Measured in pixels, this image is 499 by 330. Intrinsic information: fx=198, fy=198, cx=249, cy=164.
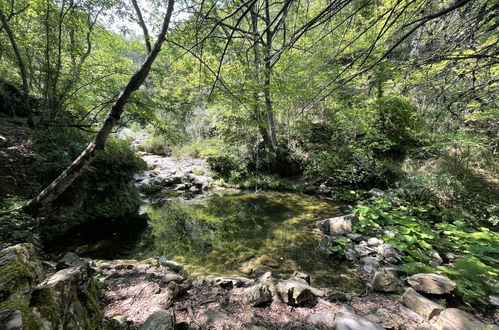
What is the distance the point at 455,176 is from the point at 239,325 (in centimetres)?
667

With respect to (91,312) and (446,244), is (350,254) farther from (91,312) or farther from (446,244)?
(91,312)

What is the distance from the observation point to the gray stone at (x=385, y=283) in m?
2.57

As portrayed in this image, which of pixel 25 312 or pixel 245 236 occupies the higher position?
pixel 25 312

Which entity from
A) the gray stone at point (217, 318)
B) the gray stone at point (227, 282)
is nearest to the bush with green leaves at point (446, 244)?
the gray stone at point (227, 282)

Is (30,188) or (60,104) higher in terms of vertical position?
(60,104)

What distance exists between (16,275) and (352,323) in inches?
99.4

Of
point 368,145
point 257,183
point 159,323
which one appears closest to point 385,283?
point 159,323

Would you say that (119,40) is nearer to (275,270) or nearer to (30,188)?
(30,188)

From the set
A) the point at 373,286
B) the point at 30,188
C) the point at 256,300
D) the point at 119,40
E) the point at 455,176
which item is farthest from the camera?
the point at 119,40

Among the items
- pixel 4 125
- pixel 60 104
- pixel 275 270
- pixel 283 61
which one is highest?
pixel 283 61

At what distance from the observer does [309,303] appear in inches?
91.4

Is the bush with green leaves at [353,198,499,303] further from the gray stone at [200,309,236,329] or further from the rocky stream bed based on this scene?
the gray stone at [200,309,236,329]

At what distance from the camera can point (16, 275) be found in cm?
112

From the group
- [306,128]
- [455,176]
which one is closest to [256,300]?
[455,176]
